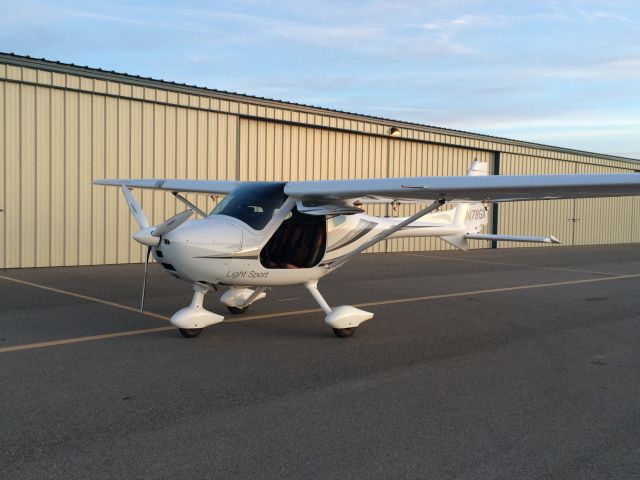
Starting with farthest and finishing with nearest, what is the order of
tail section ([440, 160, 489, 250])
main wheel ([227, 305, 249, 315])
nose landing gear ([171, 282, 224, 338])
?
tail section ([440, 160, 489, 250]) → main wheel ([227, 305, 249, 315]) → nose landing gear ([171, 282, 224, 338])

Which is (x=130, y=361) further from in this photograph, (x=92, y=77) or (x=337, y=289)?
(x=92, y=77)

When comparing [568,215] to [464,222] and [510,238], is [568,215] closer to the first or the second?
[464,222]

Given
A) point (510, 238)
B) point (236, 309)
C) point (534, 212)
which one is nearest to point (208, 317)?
point (236, 309)

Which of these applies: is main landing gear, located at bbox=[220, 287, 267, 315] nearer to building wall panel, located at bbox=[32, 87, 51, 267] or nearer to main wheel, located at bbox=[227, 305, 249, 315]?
main wheel, located at bbox=[227, 305, 249, 315]

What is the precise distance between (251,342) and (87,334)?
6.59 ft

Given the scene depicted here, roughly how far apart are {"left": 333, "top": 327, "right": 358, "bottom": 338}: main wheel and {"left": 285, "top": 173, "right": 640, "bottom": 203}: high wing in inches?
64.2

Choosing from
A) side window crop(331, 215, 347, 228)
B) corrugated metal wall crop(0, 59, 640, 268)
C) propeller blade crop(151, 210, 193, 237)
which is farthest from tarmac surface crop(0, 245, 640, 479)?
corrugated metal wall crop(0, 59, 640, 268)

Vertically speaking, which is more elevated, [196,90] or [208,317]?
[196,90]

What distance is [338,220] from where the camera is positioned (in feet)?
25.9

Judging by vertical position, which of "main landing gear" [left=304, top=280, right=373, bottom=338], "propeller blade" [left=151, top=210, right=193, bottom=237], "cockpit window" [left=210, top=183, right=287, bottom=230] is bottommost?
"main landing gear" [left=304, top=280, right=373, bottom=338]

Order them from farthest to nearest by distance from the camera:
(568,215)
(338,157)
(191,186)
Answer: (568,215) < (338,157) < (191,186)

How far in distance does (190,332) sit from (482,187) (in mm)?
3703

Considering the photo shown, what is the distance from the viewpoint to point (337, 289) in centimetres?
1170

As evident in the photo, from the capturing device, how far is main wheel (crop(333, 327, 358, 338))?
7.16 metres
